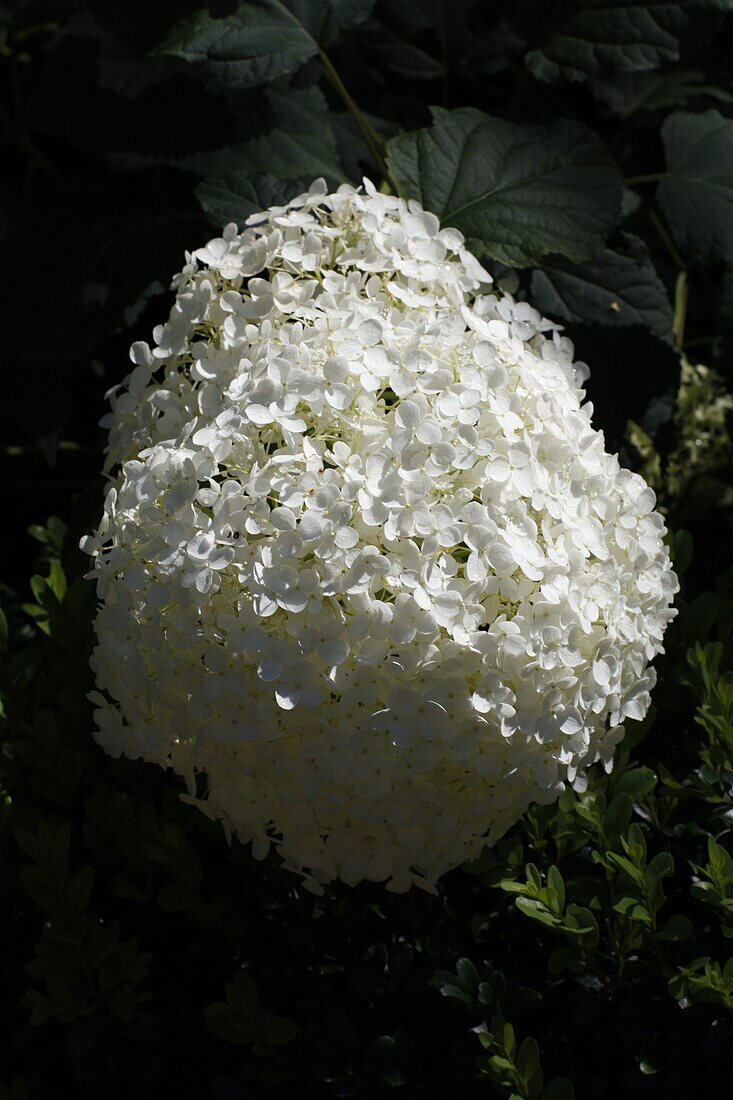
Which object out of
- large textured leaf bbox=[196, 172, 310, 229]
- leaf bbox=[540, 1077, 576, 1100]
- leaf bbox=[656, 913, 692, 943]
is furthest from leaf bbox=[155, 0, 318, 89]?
leaf bbox=[540, 1077, 576, 1100]

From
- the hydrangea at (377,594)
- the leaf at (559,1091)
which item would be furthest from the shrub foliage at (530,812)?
the hydrangea at (377,594)

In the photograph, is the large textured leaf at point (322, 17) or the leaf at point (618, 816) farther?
the large textured leaf at point (322, 17)

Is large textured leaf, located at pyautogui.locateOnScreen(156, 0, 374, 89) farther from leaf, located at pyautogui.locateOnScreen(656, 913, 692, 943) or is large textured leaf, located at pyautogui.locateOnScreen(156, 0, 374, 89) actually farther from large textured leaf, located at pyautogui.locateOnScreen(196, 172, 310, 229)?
leaf, located at pyautogui.locateOnScreen(656, 913, 692, 943)

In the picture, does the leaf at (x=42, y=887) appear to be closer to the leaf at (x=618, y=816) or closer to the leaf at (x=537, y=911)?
the leaf at (x=537, y=911)

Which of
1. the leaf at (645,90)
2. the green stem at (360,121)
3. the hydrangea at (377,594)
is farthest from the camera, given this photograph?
the leaf at (645,90)

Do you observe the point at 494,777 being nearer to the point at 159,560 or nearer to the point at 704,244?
the point at 159,560

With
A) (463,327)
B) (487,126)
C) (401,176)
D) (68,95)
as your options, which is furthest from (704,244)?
(68,95)
